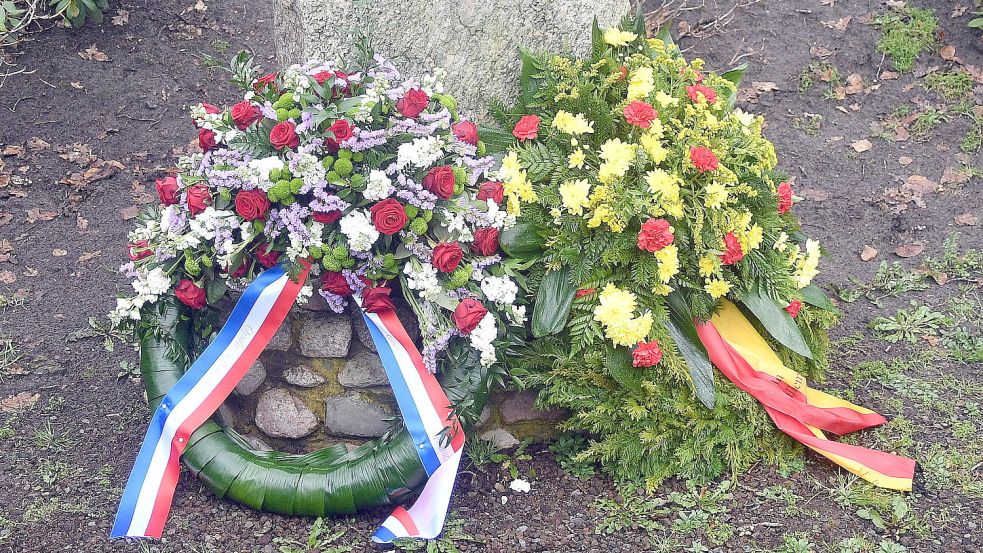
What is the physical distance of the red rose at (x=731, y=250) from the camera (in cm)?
309

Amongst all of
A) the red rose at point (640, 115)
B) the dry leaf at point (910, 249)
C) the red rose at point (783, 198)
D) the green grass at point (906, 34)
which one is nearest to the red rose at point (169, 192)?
the red rose at point (640, 115)

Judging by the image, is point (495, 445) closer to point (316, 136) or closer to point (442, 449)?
point (442, 449)

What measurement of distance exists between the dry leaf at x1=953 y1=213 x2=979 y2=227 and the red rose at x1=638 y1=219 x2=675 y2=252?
264 cm

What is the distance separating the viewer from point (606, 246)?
120 inches

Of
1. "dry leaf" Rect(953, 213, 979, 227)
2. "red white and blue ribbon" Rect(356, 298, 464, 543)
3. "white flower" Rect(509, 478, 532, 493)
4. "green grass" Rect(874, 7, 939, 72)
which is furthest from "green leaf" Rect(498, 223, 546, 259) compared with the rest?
"green grass" Rect(874, 7, 939, 72)

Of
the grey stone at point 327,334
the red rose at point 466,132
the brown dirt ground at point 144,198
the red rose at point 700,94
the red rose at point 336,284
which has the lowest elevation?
the brown dirt ground at point 144,198

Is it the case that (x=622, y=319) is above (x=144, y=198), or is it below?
above

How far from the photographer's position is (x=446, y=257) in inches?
113

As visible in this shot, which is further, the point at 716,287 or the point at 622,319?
the point at 716,287

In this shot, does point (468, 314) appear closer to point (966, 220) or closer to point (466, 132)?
point (466, 132)

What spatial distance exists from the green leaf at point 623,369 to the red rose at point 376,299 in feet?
2.53

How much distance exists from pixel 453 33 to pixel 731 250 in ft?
4.40

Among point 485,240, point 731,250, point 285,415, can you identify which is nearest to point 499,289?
point 485,240

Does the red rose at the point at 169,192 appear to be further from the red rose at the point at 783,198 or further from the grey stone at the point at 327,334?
the red rose at the point at 783,198
